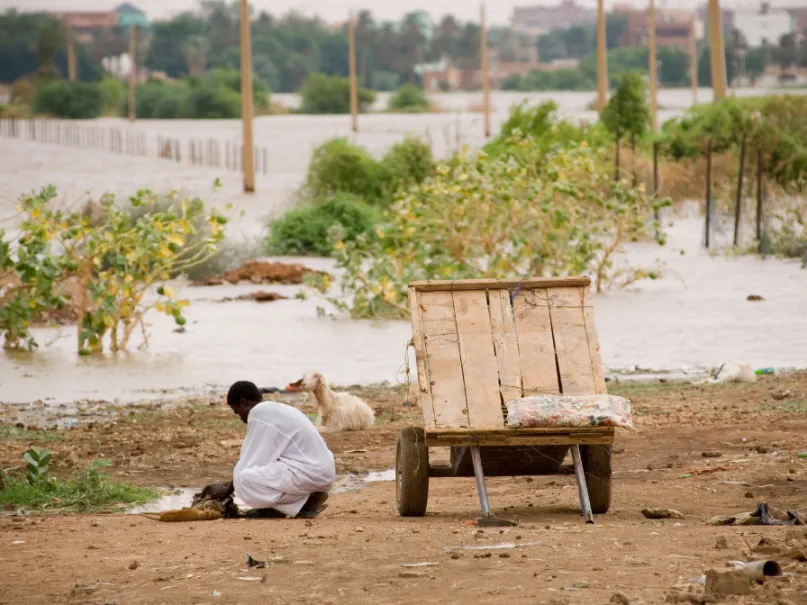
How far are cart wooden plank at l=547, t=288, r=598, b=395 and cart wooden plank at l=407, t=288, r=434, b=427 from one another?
73cm

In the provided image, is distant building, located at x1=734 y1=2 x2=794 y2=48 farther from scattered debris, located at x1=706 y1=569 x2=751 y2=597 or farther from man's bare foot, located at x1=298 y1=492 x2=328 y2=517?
scattered debris, located at x1=706 y1=569 x2=751 y2=597

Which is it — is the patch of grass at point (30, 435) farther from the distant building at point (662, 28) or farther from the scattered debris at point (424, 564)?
the distant building at point (662, 28)

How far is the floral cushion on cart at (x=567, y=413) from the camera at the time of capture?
695 centimetres

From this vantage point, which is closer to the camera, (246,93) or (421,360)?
(421,360)

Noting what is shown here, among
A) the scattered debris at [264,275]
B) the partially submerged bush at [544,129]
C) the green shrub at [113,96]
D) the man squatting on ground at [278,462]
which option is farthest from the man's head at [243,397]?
the green shrub at [113,96]

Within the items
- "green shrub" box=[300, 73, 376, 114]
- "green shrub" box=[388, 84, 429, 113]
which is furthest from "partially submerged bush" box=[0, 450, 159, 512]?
"green shrub" box=[388, 84, 429, 113]

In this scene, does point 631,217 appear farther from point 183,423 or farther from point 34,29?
point 34,29

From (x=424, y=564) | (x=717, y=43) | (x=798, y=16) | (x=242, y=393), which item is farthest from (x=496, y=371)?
(x=798, y=16)

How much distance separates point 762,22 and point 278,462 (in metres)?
144

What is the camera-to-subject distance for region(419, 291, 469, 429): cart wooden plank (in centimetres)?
716

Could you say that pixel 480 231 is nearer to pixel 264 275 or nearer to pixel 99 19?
pixel 264 275

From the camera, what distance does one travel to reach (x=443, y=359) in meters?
7.45

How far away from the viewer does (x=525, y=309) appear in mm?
7688

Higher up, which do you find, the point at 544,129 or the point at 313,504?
the point at 544,129
